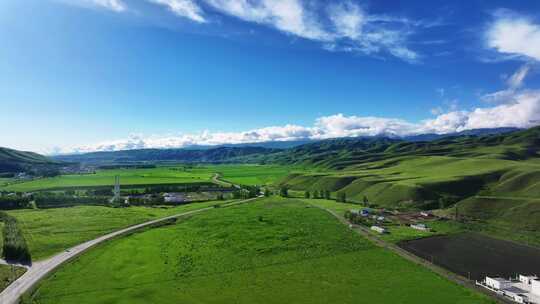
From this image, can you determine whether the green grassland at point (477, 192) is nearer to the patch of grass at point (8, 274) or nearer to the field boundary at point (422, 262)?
the field boundary at point (422, 262)

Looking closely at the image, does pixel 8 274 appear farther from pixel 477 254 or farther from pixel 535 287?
pixel 477 254

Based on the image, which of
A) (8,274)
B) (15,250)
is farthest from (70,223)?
(8,274)

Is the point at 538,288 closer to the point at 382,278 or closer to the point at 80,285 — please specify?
the point at 382,278

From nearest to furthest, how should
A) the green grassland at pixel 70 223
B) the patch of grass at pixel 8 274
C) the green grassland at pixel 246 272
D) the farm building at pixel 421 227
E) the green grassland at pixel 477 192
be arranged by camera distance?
the green grassland at pixel 246 272 < the patch of grass at pixel 8 274 < the green grassland at pixel 70 223 < the farm building at pixel 421 227 < the green grassland at pixel 477 192

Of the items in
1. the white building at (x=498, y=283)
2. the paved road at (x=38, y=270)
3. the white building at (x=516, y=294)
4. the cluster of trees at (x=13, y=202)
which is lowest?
the white building at (x=516, y=294)

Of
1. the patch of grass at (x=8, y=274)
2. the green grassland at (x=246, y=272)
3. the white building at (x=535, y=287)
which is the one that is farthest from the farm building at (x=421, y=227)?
the patch of grass at (x=8, y=274)

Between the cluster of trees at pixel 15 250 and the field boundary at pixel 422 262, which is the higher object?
the cluster of trees at pixel 15 250

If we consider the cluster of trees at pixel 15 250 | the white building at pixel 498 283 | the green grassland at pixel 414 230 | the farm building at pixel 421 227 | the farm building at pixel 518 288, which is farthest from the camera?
the farm building at pixel 421 227

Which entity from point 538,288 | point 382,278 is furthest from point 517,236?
point 382,278
